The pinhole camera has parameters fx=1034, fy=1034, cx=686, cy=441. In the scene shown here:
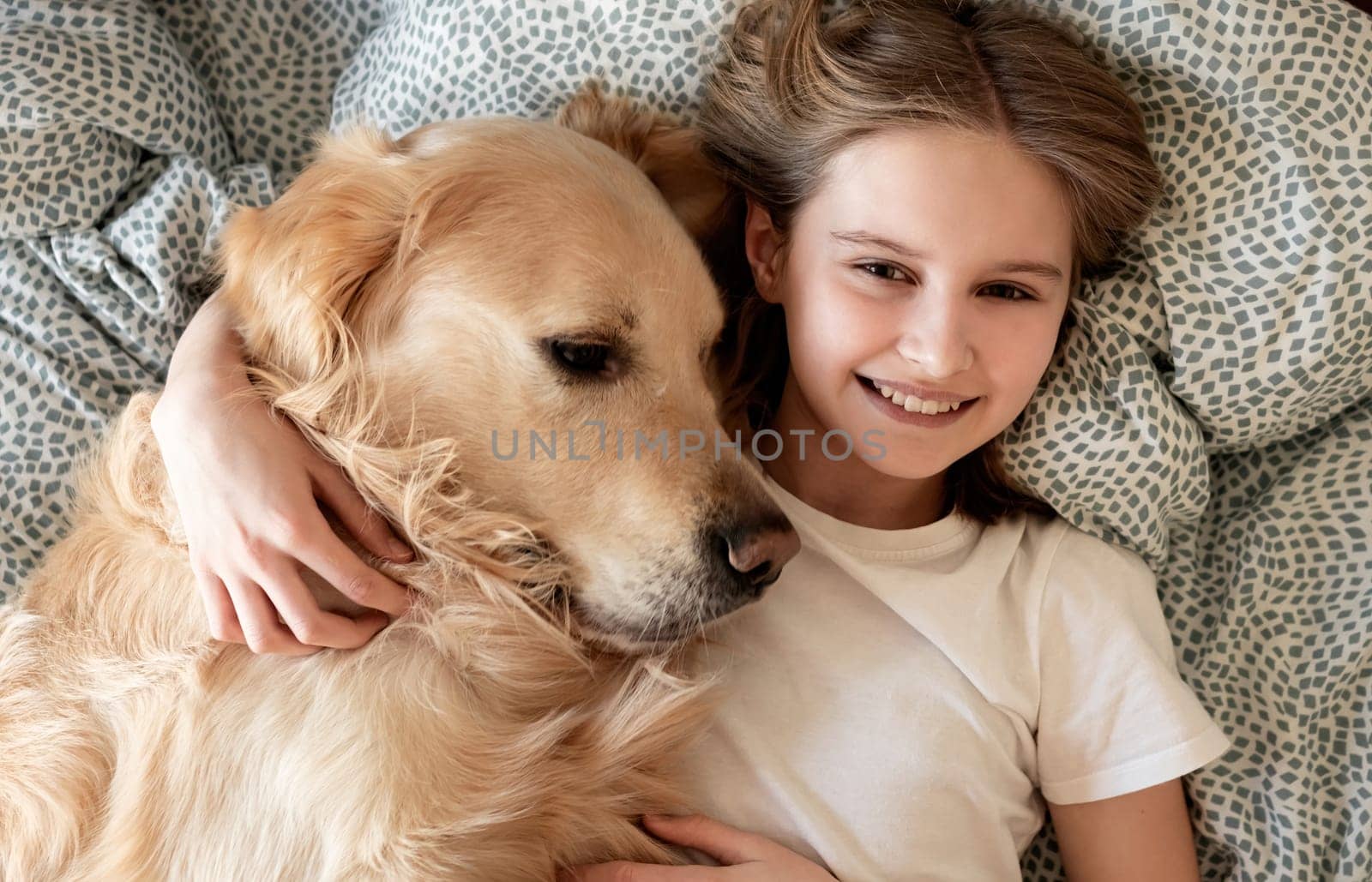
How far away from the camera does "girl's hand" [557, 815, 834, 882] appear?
1383mm

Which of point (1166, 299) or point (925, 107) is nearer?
point (925, 107)

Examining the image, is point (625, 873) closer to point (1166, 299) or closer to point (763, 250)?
point (763, 250)

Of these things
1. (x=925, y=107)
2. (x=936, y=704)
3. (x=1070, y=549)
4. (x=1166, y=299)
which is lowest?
(x=936, y=704)

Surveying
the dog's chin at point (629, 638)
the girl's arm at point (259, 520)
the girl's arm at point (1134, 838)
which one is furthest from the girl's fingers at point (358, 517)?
the girl's arm at point (1134, 838)

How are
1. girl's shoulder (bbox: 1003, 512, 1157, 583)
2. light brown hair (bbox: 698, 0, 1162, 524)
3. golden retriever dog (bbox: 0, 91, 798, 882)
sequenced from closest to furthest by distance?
golden retriever dog (bbox: 0, 91, 798, 882)
light brown hair (bbox: 698, 0, 1162, 524)
girl's shoulder (bbox: 1003, 512, 1157, 583)

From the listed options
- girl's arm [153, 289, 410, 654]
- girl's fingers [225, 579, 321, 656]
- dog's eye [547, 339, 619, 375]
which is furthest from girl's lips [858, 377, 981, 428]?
girl's fingers [225, 579, 321, 656]

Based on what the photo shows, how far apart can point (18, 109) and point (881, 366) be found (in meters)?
1.49

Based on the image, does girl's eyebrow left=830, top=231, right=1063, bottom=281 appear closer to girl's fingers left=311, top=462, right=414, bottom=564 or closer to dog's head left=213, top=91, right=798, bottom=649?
dog's head left=213, top=91, right=798, bottom=649

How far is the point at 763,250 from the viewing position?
1710mm

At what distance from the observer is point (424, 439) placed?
4.41ft

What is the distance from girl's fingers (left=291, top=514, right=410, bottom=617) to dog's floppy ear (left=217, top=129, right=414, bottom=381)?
224mm

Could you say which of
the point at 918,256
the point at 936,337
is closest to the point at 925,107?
the point at 918,256

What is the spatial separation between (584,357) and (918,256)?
49 centimetres

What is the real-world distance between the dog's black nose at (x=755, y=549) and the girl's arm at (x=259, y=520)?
42cm
